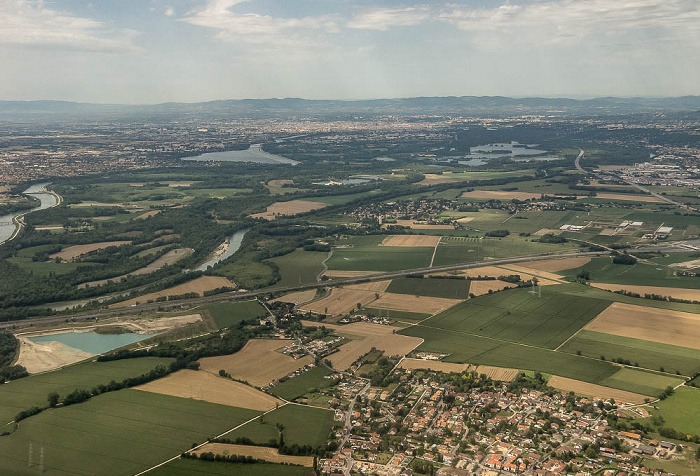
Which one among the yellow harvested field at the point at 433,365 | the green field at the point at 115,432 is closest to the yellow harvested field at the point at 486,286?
the yellow harvested field at the point at 433,365

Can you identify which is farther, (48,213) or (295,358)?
(48,213)

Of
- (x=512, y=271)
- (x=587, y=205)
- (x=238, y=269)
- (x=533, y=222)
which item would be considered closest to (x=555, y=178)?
(x=587, y=205)

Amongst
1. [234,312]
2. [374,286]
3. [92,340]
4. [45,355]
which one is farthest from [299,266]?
[45,355]

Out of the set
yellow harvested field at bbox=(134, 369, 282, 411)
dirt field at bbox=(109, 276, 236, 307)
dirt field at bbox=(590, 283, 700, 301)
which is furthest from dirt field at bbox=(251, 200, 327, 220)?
yellow harvested field at bbox=(134, 369, 282, 411)

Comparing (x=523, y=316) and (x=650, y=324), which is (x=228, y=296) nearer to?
(x=523, y=316)

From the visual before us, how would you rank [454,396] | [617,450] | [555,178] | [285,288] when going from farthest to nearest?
[555,178], [285,288], [454,396], [617,450]

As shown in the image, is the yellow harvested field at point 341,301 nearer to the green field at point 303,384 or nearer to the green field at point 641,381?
the green field at point 303,384

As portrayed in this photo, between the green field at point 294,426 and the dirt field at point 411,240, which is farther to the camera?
the dirt field at point 411,240

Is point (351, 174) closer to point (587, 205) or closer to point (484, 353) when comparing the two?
point (587, 205)
